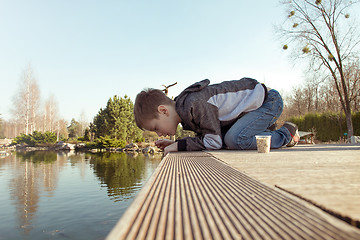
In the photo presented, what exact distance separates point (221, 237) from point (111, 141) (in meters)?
18.9

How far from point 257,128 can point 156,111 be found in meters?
0.76

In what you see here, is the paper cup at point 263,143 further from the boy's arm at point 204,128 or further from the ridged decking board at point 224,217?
the ridged decking board at point 224,217

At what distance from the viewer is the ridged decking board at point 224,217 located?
0.26 meters

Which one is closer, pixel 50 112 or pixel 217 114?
pixel 217 114

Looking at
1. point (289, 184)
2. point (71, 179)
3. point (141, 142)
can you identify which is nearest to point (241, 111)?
point (289, 184)

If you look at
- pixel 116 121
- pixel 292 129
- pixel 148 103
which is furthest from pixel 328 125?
pixel 116 121

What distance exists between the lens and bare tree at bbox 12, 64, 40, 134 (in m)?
25.4

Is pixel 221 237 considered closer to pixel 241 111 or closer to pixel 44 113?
pixel 241 111

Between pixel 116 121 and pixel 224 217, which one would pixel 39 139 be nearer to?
pixel 116 121

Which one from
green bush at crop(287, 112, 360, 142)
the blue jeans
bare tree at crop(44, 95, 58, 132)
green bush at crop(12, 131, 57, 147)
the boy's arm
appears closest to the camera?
the boy's arm

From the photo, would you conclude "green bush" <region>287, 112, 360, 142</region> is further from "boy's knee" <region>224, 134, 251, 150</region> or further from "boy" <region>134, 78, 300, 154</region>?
"boy's knee" <region>224, 134, 251, 150</region>

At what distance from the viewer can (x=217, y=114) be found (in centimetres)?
172

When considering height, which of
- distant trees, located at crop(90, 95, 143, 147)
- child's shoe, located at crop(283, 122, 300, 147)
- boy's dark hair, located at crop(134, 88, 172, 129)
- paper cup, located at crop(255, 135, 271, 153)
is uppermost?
distant trees, located at crop(90, 95, 143, 147)

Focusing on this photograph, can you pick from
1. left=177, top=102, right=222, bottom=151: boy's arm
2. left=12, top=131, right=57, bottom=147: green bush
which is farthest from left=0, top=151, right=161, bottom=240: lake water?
left=12, top=131, right=57, bottom=147: green bush
